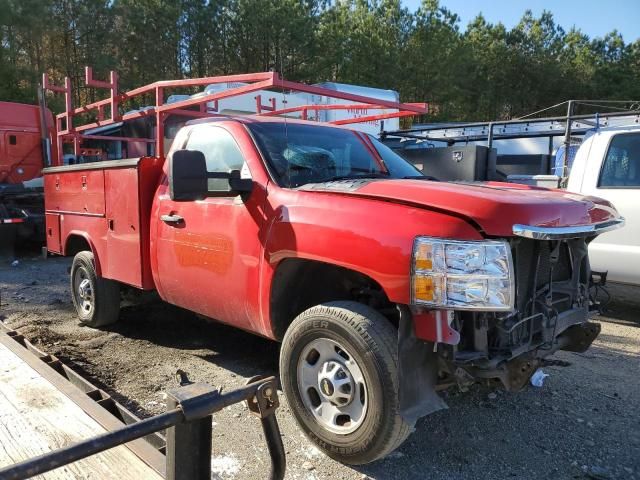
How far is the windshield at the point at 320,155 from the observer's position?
3443 millimetres

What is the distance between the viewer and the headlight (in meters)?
2.44

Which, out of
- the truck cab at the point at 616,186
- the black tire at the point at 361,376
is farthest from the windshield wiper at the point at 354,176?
the truck cab at the point at 616,186

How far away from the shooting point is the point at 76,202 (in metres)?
5.26

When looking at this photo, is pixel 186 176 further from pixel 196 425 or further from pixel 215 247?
pixel 196 425

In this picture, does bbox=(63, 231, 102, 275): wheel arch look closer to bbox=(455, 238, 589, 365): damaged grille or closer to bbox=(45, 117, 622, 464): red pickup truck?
bbox=(45, 117, 622, 464): red pickup truck

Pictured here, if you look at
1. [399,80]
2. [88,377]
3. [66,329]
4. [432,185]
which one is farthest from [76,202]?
[399,80]

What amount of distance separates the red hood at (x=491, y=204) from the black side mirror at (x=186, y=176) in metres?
0.78

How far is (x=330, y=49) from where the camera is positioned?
930 inches

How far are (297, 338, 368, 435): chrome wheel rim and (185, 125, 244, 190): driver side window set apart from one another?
1.38 m

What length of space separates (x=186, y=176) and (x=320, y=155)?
1.03 meters

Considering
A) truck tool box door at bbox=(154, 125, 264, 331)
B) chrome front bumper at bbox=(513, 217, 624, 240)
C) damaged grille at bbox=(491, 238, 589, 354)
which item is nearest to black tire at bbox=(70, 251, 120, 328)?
truck tool box door at bbox=(154, 125, 264, 331)

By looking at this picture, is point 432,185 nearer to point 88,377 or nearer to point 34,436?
point 34,436

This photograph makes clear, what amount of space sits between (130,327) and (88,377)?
4.50 feet

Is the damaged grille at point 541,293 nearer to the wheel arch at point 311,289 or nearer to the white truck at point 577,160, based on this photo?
the wheel arch at point 311,289
